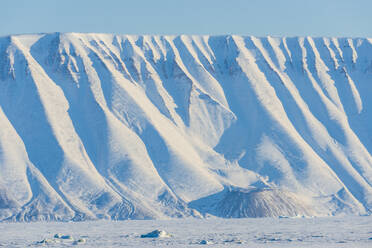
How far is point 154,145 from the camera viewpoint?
171 metres

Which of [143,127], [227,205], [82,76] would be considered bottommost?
[227,205]

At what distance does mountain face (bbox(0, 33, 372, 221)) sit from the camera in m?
156

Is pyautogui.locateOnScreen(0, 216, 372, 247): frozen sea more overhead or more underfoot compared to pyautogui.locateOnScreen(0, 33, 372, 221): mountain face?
more underfoot

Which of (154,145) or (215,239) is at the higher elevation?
(154,145)

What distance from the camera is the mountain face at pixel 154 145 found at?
156 metres

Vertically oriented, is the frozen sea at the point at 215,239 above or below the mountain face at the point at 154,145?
below

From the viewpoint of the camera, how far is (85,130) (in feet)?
575

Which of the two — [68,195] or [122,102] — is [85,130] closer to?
[122,102]

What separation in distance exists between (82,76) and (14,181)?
42.4m

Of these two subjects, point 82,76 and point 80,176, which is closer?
point 80,176

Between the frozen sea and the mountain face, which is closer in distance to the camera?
the frozen sea

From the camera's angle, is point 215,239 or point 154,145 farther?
point 154,145

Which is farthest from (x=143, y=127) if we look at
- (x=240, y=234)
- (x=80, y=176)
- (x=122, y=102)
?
A: (x=240, y=234)

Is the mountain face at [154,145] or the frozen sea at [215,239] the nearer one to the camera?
the frozen sea at [215,239]
